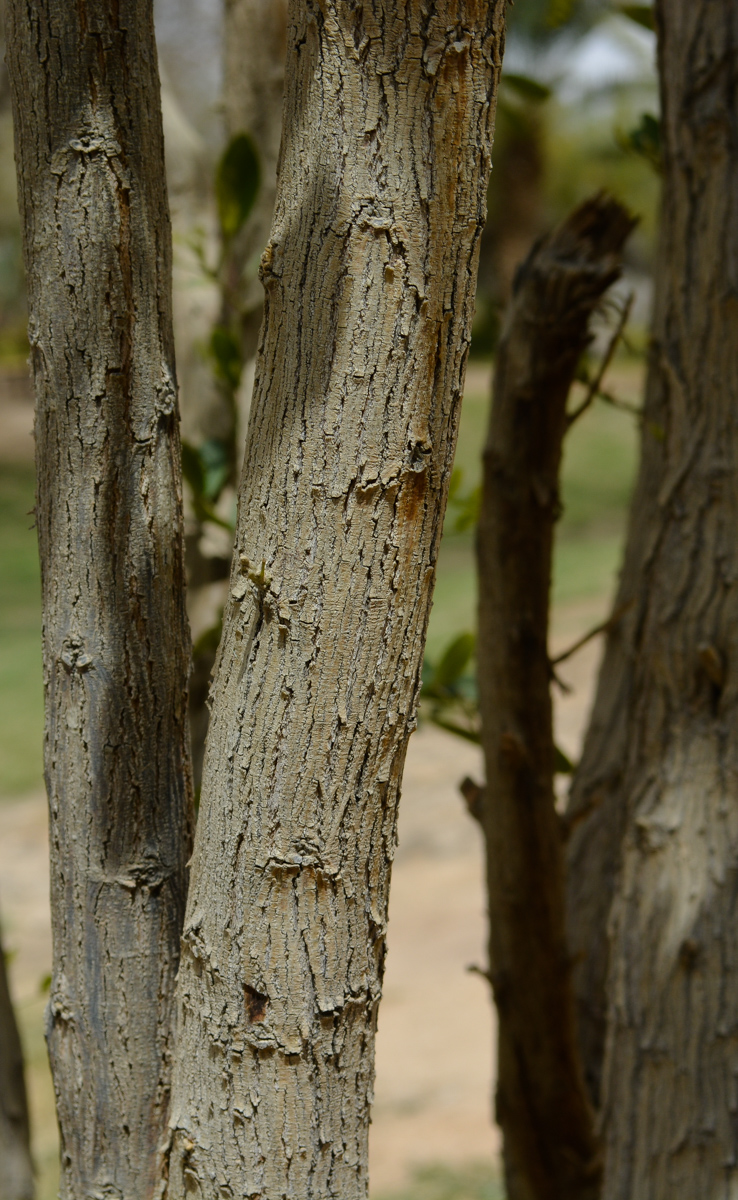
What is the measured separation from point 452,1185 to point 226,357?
7.70 feet

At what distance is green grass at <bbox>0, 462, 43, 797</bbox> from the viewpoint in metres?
5.62

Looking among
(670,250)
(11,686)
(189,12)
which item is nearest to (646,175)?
(189,12)

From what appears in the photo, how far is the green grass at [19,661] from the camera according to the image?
5.62 meters

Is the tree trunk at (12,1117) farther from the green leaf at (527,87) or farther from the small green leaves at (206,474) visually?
the green leaf at (527,87)

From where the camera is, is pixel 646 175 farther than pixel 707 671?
Yes

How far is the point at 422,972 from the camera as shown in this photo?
12.7ft

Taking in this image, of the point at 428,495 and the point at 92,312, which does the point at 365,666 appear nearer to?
the point at 428,495

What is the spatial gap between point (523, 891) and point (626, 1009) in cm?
22

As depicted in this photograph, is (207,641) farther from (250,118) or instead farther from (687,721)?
(250,118)

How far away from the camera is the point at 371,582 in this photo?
0.83 metres

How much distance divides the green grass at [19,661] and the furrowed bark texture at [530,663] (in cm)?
189

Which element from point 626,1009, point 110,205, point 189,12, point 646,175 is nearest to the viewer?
point 110,205

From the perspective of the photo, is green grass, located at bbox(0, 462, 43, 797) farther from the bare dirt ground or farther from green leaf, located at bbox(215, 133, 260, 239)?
green leaf, located at bbox(215, 133, 260, 239)

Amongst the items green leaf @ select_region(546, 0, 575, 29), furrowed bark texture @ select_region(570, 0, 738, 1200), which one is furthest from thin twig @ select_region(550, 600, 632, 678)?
green leaf @ select_region(546, 0, 575, 29)
